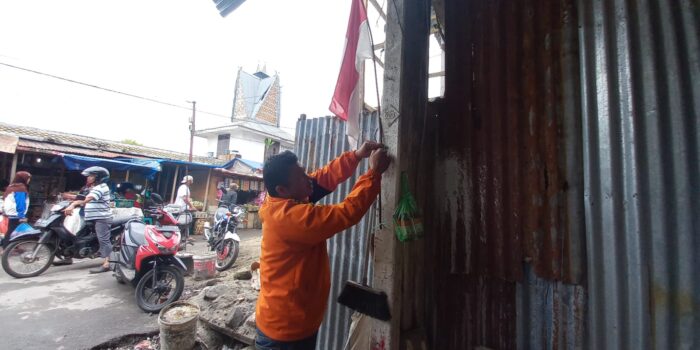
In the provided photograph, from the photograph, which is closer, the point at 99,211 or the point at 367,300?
the point at 367,300

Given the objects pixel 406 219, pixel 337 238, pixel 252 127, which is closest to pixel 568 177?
pixel 406 219

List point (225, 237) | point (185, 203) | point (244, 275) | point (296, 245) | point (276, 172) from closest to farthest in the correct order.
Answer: point (296, 245) < point (276, 172) < point (244, 275) < point (225, 237) < point (185, 203)

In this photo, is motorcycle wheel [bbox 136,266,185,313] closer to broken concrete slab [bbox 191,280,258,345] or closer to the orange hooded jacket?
broken concrete slab [bbox 191,280,258,345]

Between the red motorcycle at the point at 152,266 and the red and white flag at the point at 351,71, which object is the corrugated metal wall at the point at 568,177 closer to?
the red and white flag at the point at 351,71

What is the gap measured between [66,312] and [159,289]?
4.31 feet

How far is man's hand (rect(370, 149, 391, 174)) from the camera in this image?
1839mm

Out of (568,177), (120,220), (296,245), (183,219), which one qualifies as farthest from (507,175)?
(183,219)

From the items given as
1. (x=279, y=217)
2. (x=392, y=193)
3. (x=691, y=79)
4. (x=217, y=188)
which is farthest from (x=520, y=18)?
(x=217, y=188)

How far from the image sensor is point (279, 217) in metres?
1.92

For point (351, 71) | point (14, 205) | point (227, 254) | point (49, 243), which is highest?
point (351, 71)

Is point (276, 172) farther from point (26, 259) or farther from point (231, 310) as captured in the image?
point (26, 259)

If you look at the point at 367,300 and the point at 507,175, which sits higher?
the point at 507,175

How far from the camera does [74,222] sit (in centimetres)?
613

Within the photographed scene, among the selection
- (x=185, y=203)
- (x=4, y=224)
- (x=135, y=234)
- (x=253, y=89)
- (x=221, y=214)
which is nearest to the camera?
(x=135, y=234)
